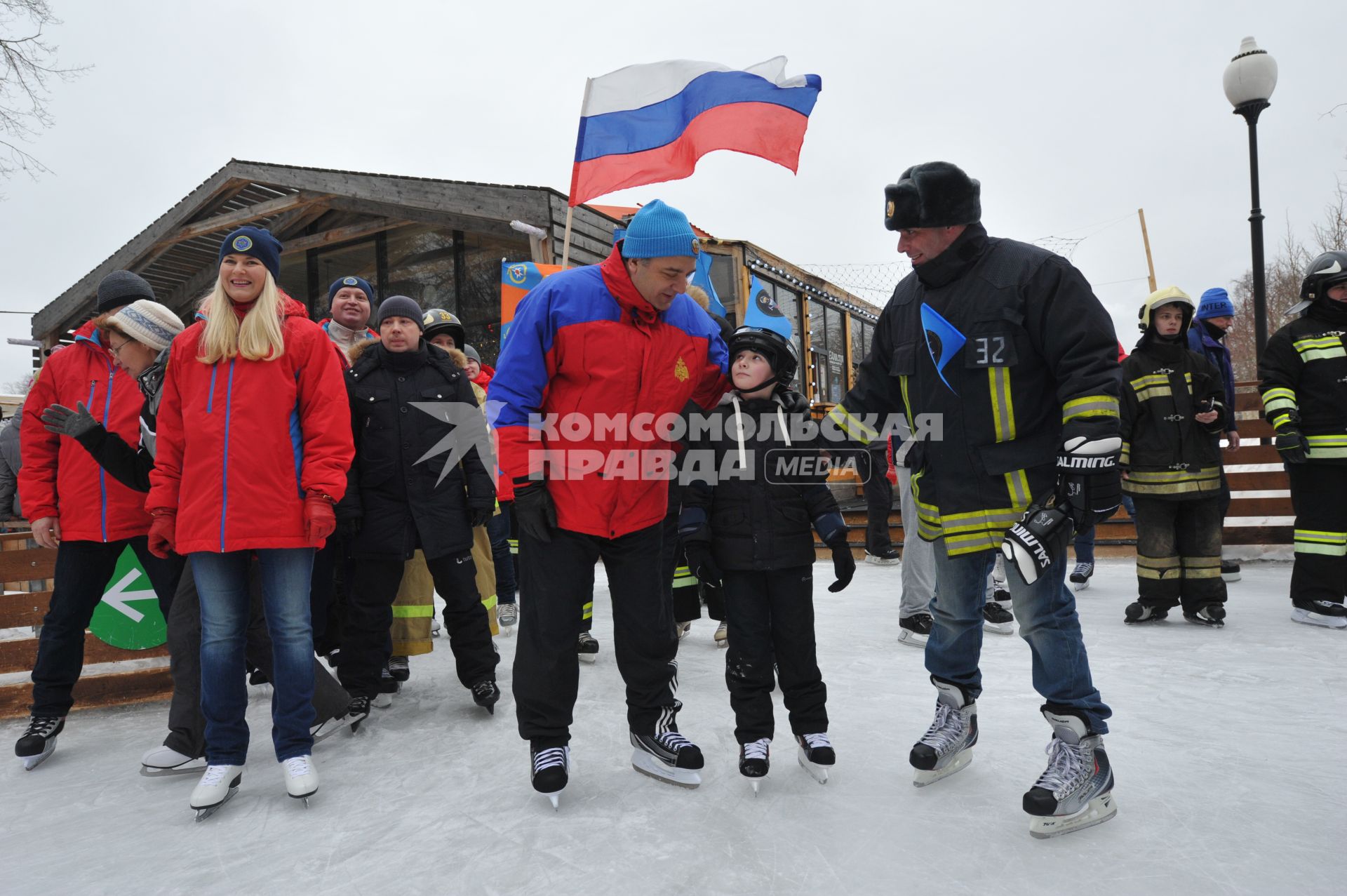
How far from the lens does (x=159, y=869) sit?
6.63 ft

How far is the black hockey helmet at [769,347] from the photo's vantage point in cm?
255

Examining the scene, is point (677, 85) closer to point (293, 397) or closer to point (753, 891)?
point (293, 397)

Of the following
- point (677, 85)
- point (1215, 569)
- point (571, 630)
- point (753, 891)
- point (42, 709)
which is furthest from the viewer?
point (1215, 569)

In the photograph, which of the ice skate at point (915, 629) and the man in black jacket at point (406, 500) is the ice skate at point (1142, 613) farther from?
the man in black jacket at point (406, 500)

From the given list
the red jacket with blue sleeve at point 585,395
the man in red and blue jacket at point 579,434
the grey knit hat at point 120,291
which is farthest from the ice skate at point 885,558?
the grey knit hat at point 120,291

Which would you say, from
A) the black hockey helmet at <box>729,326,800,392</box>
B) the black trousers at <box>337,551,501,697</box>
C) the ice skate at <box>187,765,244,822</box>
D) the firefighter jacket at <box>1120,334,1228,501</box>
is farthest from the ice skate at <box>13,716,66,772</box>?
the firefighter jacket at <box>1120,334,1228,501</box>

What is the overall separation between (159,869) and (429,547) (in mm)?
1387

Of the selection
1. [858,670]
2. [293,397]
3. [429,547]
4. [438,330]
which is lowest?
[858,670]

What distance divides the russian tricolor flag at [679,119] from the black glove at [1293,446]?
3132mm

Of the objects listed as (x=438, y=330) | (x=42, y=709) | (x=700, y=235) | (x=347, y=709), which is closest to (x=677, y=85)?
(x=438, y=330)

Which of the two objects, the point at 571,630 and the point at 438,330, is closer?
the point at 571,630

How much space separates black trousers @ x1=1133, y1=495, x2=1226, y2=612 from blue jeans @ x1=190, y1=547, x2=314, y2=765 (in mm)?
4227

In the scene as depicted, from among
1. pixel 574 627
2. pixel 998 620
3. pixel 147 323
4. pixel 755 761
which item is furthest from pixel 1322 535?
pixel 147 323

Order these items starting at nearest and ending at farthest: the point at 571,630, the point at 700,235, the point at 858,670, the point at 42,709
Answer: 1. the point at 571,630
2. the point at 42,709
3. the point at 858,670
4. the point at 700,235
